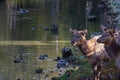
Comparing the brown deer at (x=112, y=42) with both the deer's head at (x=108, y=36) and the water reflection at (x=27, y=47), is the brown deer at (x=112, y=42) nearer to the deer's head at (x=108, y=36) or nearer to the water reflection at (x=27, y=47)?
the deer's head at (x=108, y=36)

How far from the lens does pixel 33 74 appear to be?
1950 cm

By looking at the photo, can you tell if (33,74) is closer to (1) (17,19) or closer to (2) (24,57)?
(2) (24,57)

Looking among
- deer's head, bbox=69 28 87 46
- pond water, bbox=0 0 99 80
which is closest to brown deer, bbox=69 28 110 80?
deer's head, bbox=69 28 87 46

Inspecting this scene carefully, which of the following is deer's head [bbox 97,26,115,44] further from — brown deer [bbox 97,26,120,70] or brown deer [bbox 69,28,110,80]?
brown deer [bbox 69,28,110,80]

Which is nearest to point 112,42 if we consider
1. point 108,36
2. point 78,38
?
point 108,36

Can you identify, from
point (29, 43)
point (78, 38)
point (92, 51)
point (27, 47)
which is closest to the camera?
point (78, 38)

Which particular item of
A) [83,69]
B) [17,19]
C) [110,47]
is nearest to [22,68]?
[83,69]

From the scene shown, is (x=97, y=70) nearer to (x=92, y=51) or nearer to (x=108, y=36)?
(x=92, y=51)

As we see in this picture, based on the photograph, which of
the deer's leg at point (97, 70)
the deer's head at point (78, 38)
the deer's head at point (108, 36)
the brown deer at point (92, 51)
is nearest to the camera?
the deer's head at point (108, 36)

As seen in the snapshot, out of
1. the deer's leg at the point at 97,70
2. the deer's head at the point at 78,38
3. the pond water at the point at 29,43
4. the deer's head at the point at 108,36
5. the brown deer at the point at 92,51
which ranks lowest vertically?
the pond water at the point at 29,43

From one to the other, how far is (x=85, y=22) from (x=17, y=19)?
686cm

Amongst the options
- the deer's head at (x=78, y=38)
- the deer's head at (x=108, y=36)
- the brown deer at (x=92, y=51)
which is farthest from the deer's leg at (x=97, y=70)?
the deer's head at (x=108, y=36)

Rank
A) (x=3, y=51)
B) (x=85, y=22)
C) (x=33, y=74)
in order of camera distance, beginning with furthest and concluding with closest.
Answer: (x=85, y=22), (x=3, y=51), (x=33, y=74)

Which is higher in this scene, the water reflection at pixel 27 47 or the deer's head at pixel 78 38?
the deer's head at pixel 78 38
